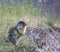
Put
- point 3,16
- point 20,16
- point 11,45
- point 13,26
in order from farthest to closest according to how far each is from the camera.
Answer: point 20,16
point 3,16
point 13,26
point 11,45

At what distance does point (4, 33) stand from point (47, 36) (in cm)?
133

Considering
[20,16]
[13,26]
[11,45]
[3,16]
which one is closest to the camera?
[11,45]

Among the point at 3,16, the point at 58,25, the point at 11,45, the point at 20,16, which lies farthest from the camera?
the point at 58,25

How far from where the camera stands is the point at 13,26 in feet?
21.0

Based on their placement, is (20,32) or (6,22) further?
(6,22)

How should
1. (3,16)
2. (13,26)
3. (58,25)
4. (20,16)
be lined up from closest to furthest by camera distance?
(13,26)
(3,16)
(20,16)
(58,25)

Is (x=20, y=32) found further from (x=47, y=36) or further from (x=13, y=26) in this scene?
(x=47, y=36)

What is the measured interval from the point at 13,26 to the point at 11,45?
24.4 inches

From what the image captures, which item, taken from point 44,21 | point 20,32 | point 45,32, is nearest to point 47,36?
point 45,32

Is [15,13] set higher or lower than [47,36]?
higher

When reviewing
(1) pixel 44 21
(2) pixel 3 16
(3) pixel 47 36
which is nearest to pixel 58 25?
(1) pixel 44 21

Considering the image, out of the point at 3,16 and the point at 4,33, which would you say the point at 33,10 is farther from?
the point at 4,33

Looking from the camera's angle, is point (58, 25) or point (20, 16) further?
point (58, 25)

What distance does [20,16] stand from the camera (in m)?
7.35
